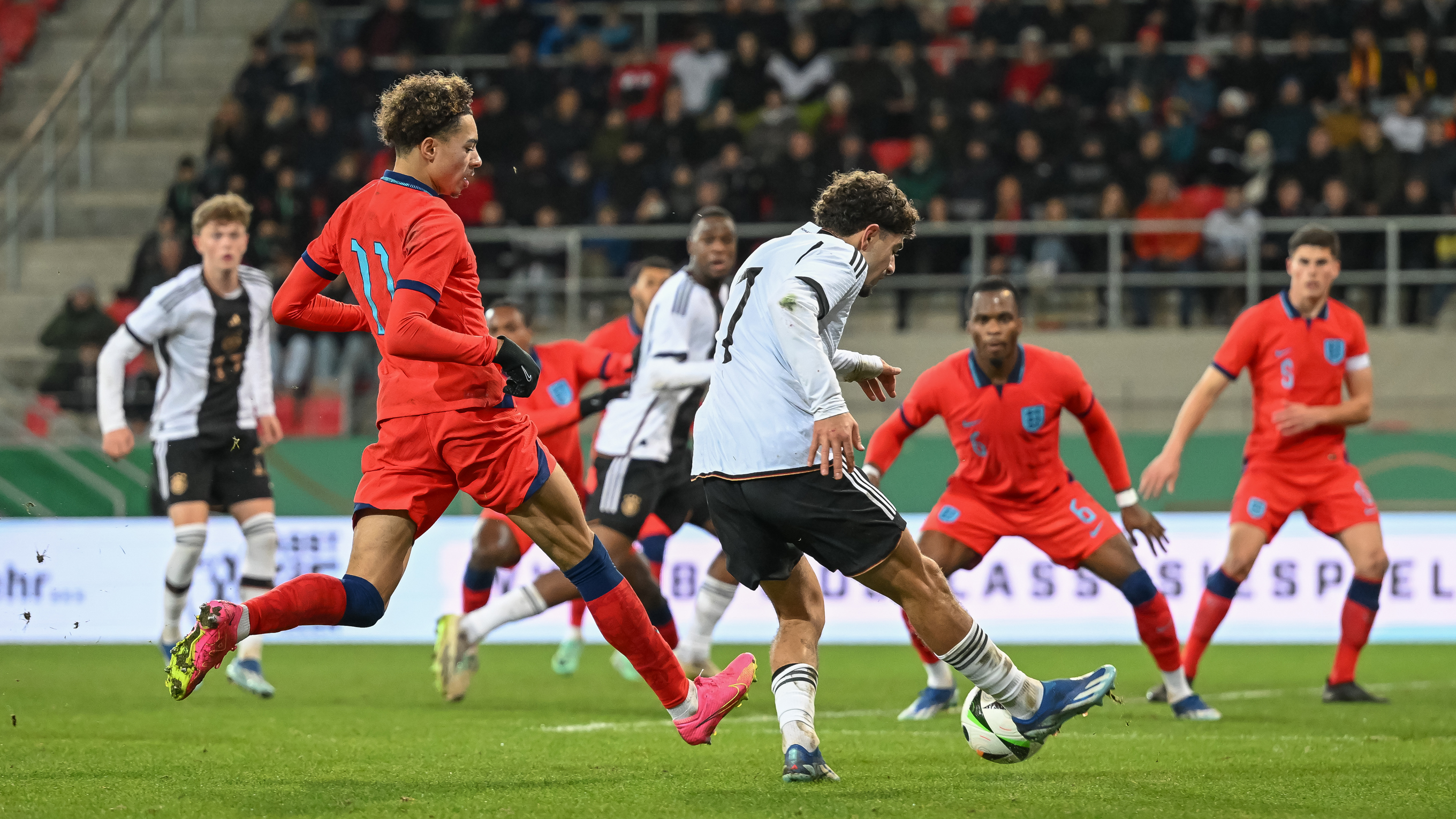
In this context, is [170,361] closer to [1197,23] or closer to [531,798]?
[531,798]

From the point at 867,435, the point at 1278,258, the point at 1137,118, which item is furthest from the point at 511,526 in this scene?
the point at 1137,118

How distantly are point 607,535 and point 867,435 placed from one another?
583 centimetres

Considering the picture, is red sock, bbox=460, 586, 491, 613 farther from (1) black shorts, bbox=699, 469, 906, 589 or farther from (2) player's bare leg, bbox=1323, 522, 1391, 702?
(2) player's bare leg, bbox=1323, 522, 1391, 702

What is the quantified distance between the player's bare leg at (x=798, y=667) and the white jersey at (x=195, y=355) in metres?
4.43

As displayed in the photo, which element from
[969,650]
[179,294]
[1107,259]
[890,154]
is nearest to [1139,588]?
[969,650]

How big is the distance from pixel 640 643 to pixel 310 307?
167 centimetres

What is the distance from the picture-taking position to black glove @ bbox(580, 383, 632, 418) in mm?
8547

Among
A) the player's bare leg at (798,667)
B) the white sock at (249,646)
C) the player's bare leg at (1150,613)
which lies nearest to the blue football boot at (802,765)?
the player's bare leg at (798,667)

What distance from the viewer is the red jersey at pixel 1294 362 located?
847 centimetres

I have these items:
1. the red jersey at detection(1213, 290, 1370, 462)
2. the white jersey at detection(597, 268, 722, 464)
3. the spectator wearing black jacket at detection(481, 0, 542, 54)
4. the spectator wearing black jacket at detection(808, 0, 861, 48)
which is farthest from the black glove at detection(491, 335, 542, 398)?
the spectator wearing black jacket at detection(481, 0, 542, 54)

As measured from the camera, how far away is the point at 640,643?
5.47 meters

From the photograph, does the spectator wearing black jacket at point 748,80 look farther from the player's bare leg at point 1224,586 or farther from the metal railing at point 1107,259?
the player's bare leg at point 1224,586

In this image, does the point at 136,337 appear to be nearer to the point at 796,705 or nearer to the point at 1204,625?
the point at 796,705

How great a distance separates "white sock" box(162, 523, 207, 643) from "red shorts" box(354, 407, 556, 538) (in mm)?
3912
